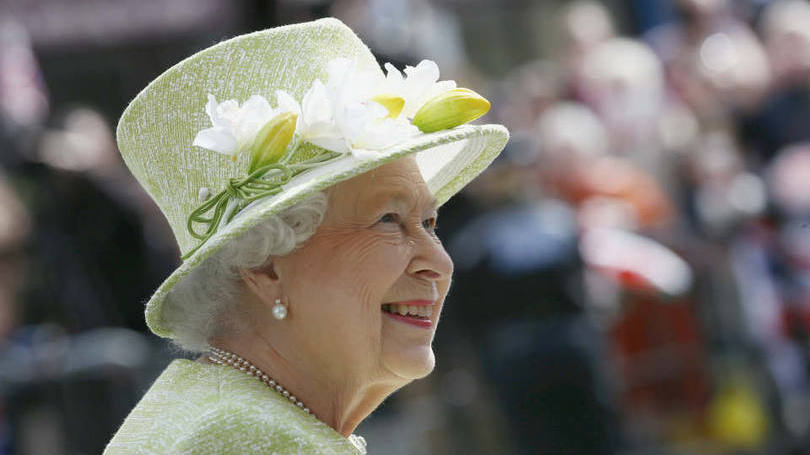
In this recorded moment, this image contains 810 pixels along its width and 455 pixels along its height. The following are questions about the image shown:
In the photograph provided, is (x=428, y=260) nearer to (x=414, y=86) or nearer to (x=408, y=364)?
(x=408, y=364)

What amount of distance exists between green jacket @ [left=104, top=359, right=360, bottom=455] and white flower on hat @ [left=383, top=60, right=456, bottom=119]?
0.71 m

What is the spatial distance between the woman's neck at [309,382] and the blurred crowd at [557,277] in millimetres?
3119

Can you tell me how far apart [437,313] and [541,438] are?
376 cm

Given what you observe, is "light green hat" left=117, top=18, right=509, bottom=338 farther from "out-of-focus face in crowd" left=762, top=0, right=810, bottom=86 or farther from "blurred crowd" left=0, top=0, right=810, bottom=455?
"out-of-focus face in crowd" left=762, top=0, right=810, bottom=86

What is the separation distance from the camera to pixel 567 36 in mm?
9133

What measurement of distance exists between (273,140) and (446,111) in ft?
1.35

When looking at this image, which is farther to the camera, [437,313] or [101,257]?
[101,257]

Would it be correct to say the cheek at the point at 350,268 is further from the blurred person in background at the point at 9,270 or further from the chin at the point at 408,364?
the blurred person in background at the point at 9,270

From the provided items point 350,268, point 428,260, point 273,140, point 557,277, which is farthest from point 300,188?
point 557,277

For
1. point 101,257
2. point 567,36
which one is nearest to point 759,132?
point 567,36

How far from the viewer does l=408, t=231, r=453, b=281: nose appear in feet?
9.77

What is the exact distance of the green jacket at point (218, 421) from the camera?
2566 millimetres

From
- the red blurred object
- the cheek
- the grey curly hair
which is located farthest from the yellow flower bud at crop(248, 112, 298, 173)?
the red blurred object

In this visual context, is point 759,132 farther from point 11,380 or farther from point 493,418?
point 11,380
